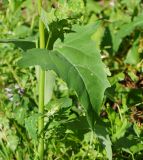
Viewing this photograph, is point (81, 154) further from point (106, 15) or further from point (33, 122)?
point (106, 15)

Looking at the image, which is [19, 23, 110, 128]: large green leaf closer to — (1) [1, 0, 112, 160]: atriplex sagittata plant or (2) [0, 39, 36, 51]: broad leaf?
(1) [1, 0, 112, 160]: atriplex sagittata plant

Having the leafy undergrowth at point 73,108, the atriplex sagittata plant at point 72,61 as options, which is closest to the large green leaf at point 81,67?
the atriplex sagittata plant at point 72,61

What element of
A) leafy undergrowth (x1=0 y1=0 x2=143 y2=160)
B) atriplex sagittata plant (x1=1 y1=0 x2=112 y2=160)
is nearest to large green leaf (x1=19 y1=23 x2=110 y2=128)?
atriplex sagittata plant (x1=1 y1=0 x2=112 y2=160)

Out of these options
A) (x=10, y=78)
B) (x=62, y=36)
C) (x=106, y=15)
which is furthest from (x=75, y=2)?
(x=106, y=15)

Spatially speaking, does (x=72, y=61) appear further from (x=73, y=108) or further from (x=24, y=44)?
(x=73, y=108)

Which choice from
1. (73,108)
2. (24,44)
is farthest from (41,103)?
(73,108)

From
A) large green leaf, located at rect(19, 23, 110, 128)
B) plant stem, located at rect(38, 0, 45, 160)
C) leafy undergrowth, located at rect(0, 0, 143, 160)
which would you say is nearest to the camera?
large green leaf, located at rect(19, 23, 110, 128)

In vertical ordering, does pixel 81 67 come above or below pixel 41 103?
above
